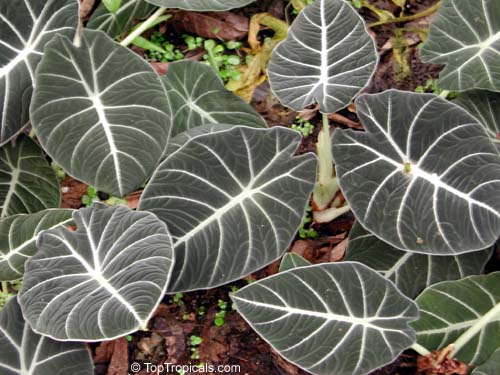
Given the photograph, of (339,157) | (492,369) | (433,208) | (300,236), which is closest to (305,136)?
(300,236)

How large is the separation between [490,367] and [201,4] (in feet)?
4.08

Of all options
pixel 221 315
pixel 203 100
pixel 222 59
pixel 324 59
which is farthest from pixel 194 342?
pixel 222 59

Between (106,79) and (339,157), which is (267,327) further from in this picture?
(106,79)

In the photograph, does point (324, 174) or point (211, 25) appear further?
point (211, 25)

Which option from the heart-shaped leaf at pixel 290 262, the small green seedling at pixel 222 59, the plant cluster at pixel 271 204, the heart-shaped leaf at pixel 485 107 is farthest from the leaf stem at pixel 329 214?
the small green seedling at pixel 222 59

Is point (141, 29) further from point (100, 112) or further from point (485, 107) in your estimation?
point (485, 107)

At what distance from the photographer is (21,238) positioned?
1.53 m

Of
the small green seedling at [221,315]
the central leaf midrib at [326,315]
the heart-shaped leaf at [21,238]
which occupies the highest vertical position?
the heart-shaped leaf at [21,238]

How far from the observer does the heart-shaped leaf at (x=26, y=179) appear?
173cm

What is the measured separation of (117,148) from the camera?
1.45 m

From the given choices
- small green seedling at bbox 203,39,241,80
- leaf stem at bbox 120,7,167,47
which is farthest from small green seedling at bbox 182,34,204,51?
leaf stem at bbox 120,7,167,47

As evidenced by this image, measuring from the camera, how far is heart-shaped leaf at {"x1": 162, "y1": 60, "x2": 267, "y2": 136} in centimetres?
180

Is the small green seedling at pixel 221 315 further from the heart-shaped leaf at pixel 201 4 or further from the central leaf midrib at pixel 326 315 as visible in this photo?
the heart-shaped leaf at pixel 201 4

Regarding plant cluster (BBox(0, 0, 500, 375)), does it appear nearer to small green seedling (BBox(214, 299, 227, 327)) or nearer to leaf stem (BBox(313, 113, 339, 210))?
leaf stem (BBox(313, 113, 339, 210))
